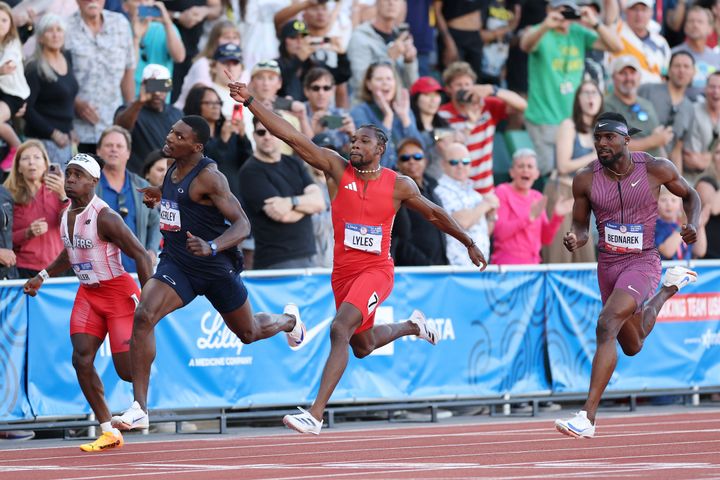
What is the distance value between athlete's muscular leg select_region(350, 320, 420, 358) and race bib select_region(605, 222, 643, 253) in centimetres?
197

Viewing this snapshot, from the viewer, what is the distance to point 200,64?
16.9 m

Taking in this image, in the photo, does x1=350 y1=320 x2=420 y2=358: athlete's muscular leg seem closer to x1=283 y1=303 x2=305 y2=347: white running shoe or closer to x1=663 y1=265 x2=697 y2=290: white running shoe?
x1=283 y1=303 x2=305 y2=347: white running shoe

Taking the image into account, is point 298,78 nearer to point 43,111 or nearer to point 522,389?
point 43,111

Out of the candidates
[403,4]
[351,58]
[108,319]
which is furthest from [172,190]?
[403,4]

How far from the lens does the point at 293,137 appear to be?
1197cm

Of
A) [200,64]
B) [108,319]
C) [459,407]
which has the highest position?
[200,64]

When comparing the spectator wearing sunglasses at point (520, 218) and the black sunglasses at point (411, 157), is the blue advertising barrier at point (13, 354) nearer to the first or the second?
the black sunglasses at point (411, 157)

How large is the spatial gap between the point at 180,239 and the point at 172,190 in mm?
405

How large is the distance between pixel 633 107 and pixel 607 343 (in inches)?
297

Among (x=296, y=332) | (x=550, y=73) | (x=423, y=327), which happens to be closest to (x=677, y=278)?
(x=423, y=327)

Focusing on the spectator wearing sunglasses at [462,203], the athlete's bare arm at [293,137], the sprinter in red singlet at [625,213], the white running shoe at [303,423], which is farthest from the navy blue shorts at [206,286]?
the spectator wearing sunglasses at [462,203]

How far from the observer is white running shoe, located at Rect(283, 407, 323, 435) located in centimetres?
1106

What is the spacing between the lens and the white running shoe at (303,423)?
11.1m

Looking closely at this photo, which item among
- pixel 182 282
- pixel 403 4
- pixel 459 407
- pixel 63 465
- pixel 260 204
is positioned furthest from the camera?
pixel 403 4
